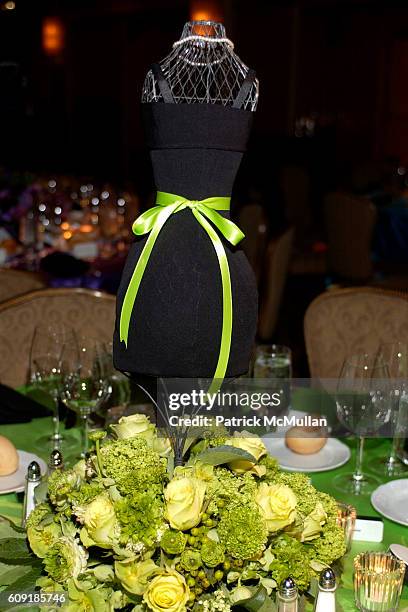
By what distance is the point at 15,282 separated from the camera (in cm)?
301

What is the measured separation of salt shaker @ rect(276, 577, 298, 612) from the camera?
3.60ft

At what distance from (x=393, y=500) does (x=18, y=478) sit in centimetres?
70

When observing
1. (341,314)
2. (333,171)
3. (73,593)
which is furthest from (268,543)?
(333,171)

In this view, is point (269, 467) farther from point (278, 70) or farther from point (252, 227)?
point (278, 70)

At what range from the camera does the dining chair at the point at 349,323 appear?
8.66 feet

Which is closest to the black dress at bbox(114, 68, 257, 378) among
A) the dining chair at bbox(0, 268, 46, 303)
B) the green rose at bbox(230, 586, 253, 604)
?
the green rose at bbox(230, 586, 253, 604)

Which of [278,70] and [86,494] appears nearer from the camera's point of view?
[86,494]

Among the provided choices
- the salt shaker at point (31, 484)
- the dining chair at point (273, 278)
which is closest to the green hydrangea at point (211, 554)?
the salt shaker at point (31, 484)

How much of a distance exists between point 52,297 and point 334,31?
8.34 meters

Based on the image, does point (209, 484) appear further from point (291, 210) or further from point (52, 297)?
point (291, 210)

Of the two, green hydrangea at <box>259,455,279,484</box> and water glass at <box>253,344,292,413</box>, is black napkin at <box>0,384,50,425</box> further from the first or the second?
green hydrangea at <box>259,455,279,484</box>

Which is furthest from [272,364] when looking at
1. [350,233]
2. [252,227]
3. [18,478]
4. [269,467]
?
[350,233]

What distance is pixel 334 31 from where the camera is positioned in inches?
398

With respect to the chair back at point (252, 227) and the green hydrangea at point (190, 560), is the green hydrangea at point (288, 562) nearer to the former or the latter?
the green hydrangea at point (190, 560)
